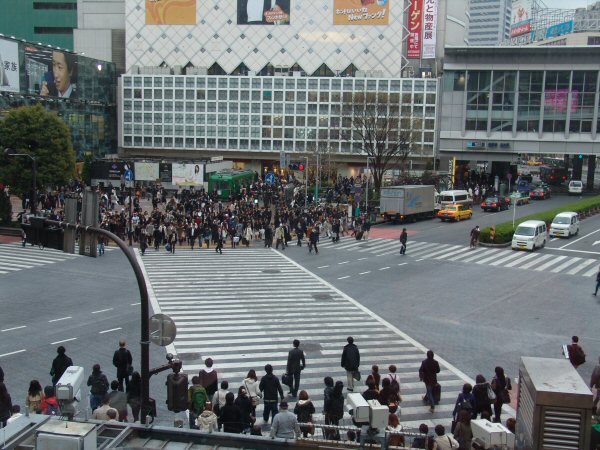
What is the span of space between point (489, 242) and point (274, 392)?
27.9 m

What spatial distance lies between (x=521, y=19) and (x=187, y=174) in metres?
98.2

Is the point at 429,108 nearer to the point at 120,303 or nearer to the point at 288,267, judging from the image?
the point at 288,267

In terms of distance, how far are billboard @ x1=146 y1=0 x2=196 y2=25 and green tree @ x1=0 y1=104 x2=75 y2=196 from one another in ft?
160

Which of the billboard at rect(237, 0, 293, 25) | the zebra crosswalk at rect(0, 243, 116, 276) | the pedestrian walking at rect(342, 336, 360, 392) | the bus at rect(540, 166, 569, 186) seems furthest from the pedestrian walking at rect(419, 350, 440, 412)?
the billboard at rect(237, 0, 293, 25)

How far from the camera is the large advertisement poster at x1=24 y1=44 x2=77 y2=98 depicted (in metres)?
64.1

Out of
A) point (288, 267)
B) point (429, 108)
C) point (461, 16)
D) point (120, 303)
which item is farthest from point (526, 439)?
point (461, 16)

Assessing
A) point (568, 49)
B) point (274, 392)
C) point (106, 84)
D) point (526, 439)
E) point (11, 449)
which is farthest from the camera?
point (106, 84)

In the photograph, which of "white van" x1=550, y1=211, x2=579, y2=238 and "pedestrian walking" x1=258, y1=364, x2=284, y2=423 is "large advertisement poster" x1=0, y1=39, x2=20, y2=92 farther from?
"pedestrian walking" x1=258, y1=364, x2=284, y2=423

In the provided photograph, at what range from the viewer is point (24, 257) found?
109ft

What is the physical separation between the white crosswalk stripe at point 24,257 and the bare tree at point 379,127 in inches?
1297

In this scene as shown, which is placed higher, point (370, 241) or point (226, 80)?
point (226, 80)

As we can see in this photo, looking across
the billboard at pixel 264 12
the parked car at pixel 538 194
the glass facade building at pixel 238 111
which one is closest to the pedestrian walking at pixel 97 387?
the parked car at pixel 538 194

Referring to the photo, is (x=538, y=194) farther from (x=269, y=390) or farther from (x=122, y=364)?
(x=122, y=364)

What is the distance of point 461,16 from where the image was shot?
95.9 m
